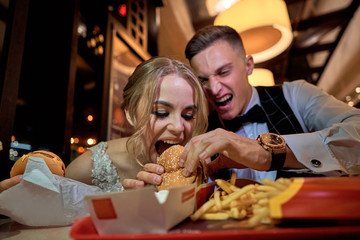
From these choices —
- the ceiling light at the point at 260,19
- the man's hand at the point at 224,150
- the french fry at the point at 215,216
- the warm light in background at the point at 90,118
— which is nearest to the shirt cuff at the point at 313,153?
the man's hand at the point at 224,150

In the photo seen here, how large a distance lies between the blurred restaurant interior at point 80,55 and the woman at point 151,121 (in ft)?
1.47

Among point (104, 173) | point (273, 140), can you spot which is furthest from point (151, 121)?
point (273, 140)

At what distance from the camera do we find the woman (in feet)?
4.89

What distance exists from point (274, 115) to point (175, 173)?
154 cm

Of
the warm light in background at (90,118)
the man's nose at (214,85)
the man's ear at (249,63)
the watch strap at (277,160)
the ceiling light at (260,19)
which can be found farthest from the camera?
the warm light in background at (90,118)

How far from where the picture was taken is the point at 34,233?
1.17 m

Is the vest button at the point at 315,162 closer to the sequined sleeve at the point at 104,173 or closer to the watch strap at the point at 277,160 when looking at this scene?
the watch strap at the point at 277,160

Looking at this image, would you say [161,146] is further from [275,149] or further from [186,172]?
[275,149]

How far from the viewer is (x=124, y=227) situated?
0.66 m

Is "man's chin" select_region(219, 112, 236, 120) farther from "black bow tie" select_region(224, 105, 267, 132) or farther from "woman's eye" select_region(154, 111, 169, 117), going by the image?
"woman's eye" select_region(154, 111, 169, 117)

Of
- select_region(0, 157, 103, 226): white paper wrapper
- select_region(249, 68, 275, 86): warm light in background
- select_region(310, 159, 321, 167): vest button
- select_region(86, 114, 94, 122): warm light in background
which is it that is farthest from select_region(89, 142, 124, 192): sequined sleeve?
select_region(249, 68, 275, 86): warm light in background

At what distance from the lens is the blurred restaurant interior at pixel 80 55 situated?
201cm

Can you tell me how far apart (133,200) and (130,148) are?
3.76 feet

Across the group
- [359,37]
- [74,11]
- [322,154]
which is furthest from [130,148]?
[359,37]
